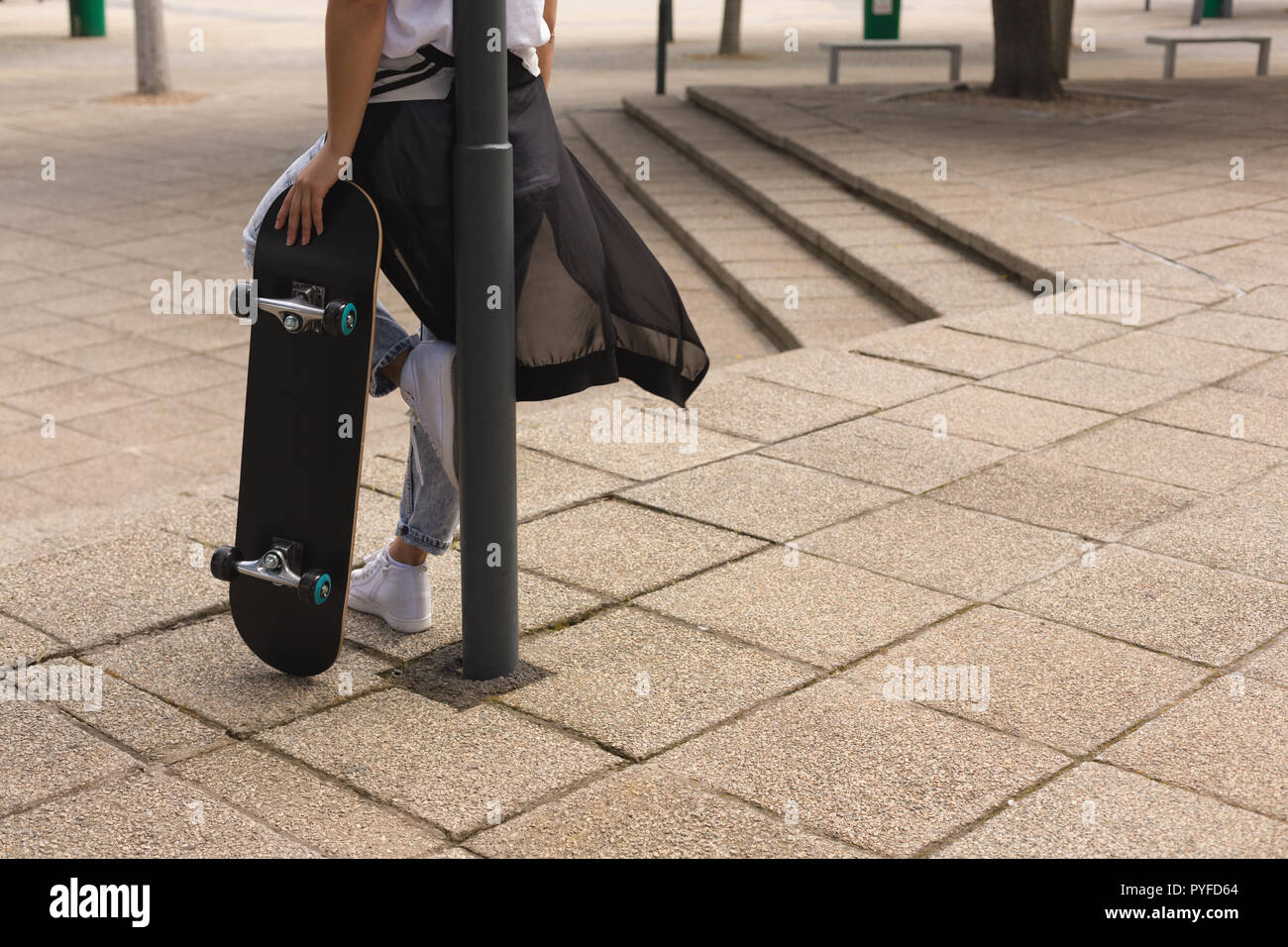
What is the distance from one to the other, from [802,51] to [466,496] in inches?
876

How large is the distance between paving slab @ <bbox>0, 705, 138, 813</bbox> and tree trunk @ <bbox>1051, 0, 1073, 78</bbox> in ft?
51.1

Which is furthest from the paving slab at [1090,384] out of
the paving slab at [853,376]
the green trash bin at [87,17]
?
the green trash bin at [87,17]

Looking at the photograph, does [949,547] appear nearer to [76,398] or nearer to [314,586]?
[314,586]

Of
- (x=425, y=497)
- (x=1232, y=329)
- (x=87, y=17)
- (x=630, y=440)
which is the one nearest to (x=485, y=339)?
(x=425, y=497)

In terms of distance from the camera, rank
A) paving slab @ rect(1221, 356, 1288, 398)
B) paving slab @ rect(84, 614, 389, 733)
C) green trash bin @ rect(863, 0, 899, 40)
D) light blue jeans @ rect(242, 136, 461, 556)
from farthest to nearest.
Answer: green trash bin @ rect(863, 0, 899, 40), paving slab @ rect(1221, 356, 1288, 398), light blue jeans @ rect(242, 136, 461, 556), paving slab @ rect(84, 614, 389, 733)

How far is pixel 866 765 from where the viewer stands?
273 centimetres

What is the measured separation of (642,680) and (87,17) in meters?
27.5

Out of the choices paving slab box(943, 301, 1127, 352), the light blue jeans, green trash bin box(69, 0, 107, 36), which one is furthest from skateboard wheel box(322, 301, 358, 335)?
green trash bin box(69, 0, 107, 36)

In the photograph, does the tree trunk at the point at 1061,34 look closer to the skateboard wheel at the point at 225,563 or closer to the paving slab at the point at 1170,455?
the paving slab at the point at 1170,455

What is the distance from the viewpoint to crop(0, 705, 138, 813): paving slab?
2.63m

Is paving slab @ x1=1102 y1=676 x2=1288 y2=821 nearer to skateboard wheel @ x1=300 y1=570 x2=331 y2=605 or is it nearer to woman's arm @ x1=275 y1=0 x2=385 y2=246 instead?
skateboard wheel @ x1=300 y1=570 x2=331 y2=605

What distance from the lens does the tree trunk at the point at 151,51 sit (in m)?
17.5

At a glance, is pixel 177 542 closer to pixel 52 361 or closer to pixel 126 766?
pixel 126 766

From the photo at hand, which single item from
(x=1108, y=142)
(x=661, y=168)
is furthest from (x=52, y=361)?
(x=1108, y=142)
